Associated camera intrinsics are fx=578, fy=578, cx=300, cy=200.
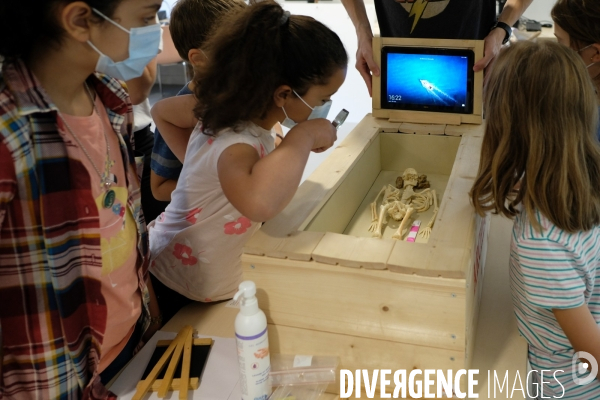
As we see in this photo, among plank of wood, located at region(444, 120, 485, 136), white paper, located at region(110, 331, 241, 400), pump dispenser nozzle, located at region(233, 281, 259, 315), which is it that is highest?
pump dispenser nozzle, located at region(233, 281, 259, 315)

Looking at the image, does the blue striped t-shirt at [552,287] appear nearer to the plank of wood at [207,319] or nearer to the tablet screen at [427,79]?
the plank of wood at [207,319]

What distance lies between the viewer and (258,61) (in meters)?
1.12

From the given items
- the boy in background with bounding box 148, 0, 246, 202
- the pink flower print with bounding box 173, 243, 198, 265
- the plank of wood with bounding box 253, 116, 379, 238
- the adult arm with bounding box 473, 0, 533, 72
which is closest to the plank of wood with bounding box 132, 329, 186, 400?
the pink flower print with bounding box 173, 243, 198, 265

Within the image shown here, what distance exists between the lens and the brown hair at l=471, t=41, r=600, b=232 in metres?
1.03

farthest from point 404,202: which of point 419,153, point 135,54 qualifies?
point 135,54

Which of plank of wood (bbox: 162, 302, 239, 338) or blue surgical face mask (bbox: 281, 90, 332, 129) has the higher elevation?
blue surgical face mask (bbox: 281, 90, 332, 129)

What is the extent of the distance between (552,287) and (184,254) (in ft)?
2.45

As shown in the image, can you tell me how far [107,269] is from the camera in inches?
40.2

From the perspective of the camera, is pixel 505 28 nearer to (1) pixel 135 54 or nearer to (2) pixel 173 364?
(1) pixel 135 54

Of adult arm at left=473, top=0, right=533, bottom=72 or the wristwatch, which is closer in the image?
adult arm at left=473, top=0, right=533, bottom=72

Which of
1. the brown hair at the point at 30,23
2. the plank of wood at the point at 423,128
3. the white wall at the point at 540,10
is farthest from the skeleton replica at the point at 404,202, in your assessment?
the white wall at the point at 540,10

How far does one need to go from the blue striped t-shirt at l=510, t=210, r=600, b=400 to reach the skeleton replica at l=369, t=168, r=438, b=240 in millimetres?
375

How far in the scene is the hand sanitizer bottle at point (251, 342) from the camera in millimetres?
891

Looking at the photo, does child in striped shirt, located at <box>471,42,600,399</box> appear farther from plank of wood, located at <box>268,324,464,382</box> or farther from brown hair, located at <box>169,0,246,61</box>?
brown hair, located at <box>169,0,246,61</box>
